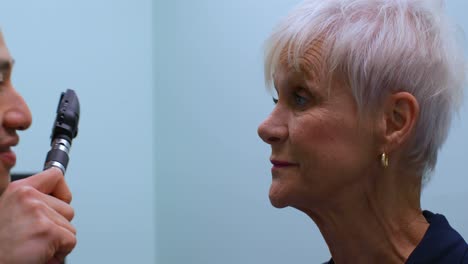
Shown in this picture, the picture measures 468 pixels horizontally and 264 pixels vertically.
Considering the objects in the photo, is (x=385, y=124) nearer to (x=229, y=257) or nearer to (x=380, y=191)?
(x=380, y=191)

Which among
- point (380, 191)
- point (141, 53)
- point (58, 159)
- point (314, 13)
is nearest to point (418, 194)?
point (380, 191)

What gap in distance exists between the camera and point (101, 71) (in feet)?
6.48

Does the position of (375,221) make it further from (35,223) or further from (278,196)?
(35,223)

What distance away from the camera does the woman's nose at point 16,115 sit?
2.71 feet

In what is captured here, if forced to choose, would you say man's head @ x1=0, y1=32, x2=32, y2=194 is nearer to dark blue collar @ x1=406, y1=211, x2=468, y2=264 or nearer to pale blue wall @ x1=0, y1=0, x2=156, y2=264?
dark blue collar @ x1=406, y1=211, x2=468, y2=264

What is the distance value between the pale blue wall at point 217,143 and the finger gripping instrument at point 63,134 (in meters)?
0.97

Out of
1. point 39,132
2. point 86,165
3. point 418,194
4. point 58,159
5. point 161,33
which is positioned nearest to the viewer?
point 58,159

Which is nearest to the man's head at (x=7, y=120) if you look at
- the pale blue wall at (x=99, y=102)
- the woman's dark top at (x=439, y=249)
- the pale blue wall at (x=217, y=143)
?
the woman's dark top at (x=439, y=249)

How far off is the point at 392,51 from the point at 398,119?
11 cm

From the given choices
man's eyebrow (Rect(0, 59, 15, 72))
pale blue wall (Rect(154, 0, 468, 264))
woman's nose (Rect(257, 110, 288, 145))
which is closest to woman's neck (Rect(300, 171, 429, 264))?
woman's nose (Rect(257, 110, 288, 145))

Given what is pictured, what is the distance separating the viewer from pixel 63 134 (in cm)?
94

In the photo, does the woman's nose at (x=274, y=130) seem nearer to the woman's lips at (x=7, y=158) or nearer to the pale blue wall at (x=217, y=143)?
the woman's lips at (x=7, y=158)

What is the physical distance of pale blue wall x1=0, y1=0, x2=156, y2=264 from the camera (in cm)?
177

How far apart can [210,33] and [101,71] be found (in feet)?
1.27
